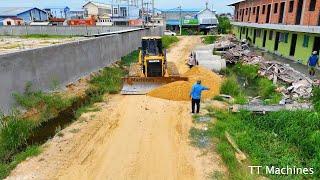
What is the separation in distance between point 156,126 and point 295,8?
1642cm

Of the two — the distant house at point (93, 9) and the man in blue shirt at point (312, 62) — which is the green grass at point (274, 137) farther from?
the distant house at point (93, 9)

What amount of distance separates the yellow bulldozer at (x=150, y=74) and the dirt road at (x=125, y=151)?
8.76 feet

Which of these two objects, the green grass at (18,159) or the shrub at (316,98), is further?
the shrub at (316,98)

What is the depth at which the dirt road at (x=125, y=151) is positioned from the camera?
752 cm

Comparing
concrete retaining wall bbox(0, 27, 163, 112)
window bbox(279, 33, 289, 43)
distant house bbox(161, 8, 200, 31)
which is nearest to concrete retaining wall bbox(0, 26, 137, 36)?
concrete retaining wall bbox(0, 27, 163, 112)

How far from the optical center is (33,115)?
429 inches

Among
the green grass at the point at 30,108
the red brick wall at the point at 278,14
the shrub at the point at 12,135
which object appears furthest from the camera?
the red brick wall at the point at 278,14

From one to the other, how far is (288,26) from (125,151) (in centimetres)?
1742

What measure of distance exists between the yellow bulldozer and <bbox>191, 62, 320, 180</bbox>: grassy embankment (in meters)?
3.85

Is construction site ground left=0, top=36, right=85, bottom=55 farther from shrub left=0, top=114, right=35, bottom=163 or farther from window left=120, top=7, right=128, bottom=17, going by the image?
window left=120, top=7, right=128, bottom=17

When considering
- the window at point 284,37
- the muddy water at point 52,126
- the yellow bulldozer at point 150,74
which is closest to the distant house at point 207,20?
the window at point 284,37

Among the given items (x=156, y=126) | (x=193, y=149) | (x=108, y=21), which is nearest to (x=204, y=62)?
(x=156, y=126)

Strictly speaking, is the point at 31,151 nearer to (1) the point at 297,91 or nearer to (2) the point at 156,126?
(2) the point at 156,126

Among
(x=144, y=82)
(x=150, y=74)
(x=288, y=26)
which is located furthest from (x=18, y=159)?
(x=288, y=26)
